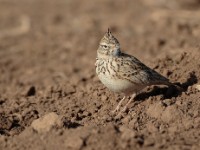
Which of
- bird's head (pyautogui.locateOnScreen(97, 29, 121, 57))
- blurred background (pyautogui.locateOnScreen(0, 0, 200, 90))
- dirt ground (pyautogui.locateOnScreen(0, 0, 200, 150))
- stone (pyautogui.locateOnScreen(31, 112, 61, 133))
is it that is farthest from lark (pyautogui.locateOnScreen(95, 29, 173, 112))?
blurred background (pyautogui.locateOnScreen(0, 0, 200, 90))

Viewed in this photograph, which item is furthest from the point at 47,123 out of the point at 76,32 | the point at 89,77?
the point at 76,32

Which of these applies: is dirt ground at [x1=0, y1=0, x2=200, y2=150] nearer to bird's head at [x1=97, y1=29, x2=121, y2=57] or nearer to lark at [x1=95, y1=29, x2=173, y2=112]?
lark at [x1=95, y1=29, x2=173, y2=112]

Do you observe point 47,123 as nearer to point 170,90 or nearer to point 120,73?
point 120,73

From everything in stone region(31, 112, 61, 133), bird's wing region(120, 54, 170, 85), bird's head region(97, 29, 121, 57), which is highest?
bird's head region(97, 29, 121, 57)

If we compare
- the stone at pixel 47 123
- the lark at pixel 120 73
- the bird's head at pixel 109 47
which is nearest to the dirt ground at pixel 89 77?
the stone at pixel 47 123

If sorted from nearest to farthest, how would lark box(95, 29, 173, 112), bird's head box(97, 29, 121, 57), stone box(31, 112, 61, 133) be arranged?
stone box(31, 112, 61, 133) → lark box(95, 29, 173, 112) → bird's head box(97, 29, 121, 57)

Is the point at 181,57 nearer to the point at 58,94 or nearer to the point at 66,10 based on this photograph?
the point at 58,94

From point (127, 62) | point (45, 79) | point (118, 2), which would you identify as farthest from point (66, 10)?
point (127, 62)
